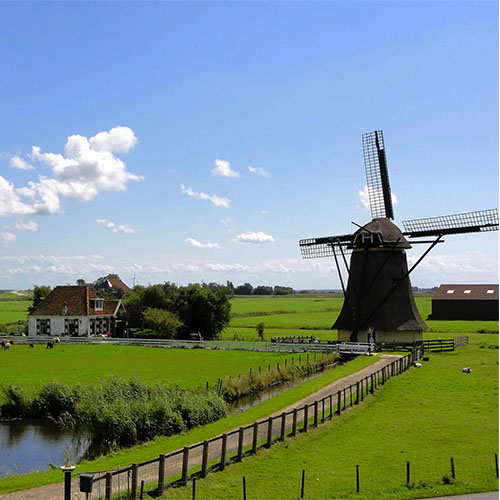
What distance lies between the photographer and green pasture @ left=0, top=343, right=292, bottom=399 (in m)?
32.9

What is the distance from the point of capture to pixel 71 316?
6209 centimetres

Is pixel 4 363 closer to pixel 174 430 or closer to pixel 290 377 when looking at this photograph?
pixel 290 377

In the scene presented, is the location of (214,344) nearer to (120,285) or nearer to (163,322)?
(163,322)

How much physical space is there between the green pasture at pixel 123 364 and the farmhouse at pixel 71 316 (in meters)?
7.55

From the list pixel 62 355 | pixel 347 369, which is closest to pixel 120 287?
pixel 62 355

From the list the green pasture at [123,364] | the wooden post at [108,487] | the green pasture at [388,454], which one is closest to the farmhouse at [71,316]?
the green pasture at [123,364]

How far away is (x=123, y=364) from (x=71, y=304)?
2526 centimetres

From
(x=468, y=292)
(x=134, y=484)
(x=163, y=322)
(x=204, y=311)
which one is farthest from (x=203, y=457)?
(x=468, y=292)

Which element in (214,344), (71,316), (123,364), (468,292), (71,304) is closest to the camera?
(123,364)

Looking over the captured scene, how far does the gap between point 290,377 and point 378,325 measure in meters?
12.6

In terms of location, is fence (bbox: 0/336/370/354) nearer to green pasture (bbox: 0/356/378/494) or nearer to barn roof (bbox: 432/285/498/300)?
green pasture (bbox: 0/356/378/494)

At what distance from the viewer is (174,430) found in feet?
73.3

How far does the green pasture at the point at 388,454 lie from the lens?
15117 millimetres

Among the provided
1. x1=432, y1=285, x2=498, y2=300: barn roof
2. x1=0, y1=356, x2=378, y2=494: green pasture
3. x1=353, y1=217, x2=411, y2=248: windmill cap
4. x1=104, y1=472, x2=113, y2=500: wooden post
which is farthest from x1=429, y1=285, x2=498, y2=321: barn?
x1=104, y1=472, x2=113, y2=500: wooden post
